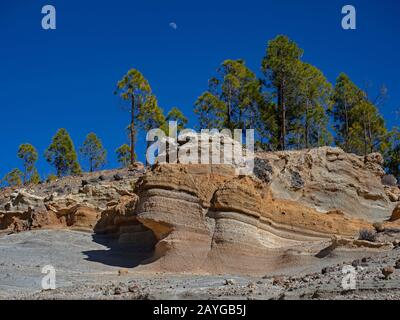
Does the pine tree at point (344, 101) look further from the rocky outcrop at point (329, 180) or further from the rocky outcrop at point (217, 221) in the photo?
the rocky outcrop at point (217, 221)

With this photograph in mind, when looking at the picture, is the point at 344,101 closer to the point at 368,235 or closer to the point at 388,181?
the point at 388,181

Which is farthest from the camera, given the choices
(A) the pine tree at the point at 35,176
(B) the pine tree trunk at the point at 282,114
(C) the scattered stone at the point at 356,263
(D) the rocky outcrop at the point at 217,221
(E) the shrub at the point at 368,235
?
(A) the pine tree at the point at 35,176

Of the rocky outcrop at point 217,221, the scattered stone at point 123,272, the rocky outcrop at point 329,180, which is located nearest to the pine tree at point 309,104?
the rocky outcrop at point 329,180

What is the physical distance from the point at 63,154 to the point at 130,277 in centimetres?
3569

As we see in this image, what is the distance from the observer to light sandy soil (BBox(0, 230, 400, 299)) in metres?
12.1

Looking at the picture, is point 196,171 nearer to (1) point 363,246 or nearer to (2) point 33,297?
(1) point 363,246

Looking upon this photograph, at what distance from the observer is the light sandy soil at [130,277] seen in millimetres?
Answer: 12078

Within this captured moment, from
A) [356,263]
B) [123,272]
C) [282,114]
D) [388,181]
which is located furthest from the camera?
[282,114]

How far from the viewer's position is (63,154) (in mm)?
52062

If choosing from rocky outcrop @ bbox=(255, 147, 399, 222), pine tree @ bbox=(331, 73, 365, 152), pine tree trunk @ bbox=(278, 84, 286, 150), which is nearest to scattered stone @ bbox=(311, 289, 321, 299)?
rocky outcrop @ bbox=(255, 147, 399, 222)

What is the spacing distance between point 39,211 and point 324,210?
1314 centimetres

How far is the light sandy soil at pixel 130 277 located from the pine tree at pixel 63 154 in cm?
2449

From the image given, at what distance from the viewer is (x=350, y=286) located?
38.3 ft

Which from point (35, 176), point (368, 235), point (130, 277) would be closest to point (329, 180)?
point (368, 235)
